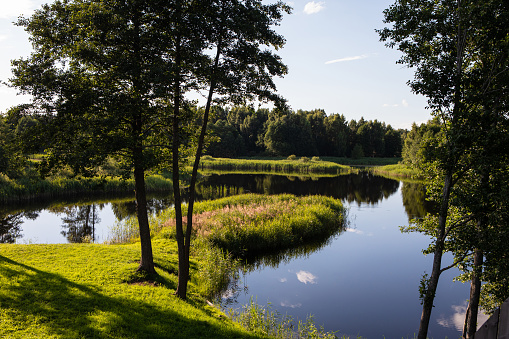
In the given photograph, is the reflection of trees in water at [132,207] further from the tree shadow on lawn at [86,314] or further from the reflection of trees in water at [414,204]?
the reflection of trees in water at [414,204]

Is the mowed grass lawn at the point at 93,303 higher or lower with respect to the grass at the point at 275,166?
lower

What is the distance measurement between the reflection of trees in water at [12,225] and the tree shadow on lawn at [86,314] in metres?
11.8

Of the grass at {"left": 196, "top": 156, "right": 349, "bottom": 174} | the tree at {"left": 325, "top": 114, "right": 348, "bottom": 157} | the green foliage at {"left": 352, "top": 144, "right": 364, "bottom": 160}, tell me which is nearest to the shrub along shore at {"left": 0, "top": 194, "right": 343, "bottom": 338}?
the grass at {"left": 196, "top": 156, "right": 349, "bottom": 174}

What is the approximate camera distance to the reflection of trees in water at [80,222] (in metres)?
19.5

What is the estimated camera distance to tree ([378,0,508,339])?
6.75 metres

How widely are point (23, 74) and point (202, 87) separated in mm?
A: 5070

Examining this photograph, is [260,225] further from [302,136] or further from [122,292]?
[302,136]

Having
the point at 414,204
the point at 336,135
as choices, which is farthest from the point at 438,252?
the point at 336,135

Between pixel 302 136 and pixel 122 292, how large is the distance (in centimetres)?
9801

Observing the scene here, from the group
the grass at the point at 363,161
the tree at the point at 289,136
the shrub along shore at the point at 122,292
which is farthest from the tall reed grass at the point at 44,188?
the grass at the point at 363,161

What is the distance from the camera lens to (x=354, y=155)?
103m

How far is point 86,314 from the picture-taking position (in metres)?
7.60

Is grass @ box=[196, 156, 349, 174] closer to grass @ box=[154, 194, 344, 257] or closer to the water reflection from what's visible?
the water reflection

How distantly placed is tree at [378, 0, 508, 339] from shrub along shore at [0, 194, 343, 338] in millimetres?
6183
